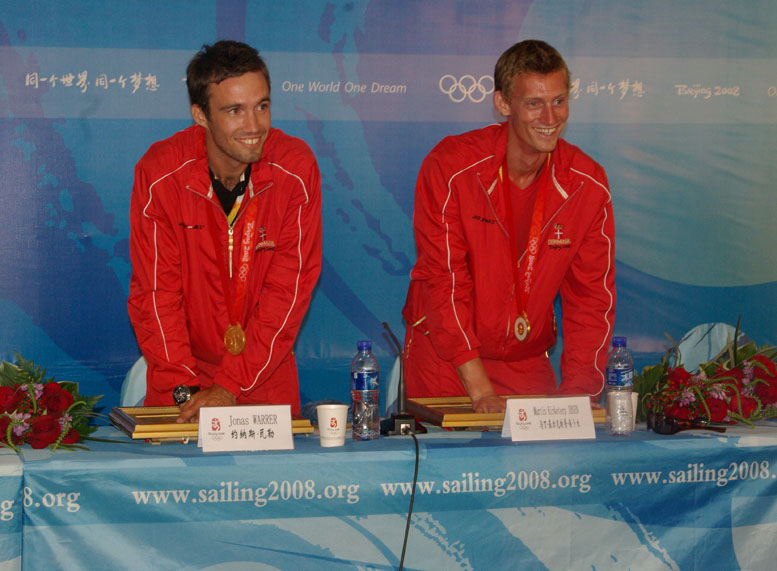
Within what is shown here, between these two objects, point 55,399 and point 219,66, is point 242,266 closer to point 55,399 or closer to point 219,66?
point 219,66

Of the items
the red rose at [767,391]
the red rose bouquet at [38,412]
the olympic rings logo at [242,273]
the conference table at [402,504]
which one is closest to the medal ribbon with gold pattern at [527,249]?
the conference table at [402,504]

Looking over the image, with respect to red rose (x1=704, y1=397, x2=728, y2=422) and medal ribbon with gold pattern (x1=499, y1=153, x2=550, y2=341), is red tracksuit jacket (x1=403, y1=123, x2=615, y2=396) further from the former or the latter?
red rose (x1=704, y1=397, x2=728, y2=422)

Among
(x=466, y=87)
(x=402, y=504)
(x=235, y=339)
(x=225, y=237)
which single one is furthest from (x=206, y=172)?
(x=466, y=87)

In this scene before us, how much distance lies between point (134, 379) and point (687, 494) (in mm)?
1897

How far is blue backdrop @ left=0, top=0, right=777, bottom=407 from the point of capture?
4371mm

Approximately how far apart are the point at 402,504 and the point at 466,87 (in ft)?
9.34

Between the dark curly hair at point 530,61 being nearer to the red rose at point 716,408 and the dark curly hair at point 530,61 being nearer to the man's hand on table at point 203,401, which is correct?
the red rose at point 716,408

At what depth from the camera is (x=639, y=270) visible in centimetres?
487

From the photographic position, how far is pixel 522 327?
325 cm

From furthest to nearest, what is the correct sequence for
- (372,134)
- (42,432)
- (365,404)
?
(372,134)
(365,404)
(42,432)

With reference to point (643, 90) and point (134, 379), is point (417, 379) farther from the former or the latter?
point (643, 90)

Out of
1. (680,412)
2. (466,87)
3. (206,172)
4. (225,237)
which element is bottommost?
(680,412)

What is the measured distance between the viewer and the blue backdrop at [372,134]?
4.37 m

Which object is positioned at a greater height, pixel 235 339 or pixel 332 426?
pixel 235 339
